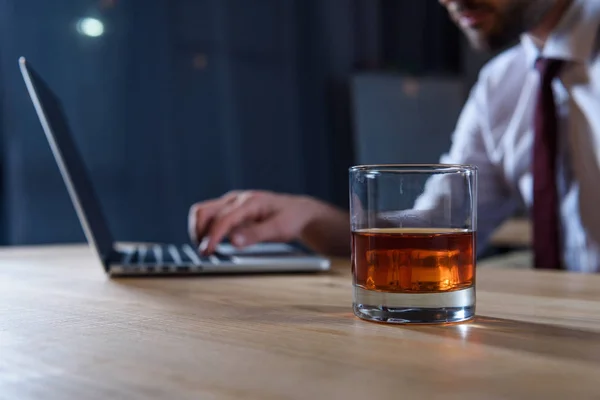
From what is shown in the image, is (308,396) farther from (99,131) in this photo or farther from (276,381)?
(99,131)

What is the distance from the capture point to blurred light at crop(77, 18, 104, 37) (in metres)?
2.58

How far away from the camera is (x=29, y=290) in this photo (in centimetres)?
75

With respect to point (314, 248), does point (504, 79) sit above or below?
above

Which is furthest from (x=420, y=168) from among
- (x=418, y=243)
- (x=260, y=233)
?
(x=260, y=233)

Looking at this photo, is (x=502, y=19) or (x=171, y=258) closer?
(x=171, y=258)

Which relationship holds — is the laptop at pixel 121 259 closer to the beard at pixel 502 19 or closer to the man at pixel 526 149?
the man at pixel 526 149

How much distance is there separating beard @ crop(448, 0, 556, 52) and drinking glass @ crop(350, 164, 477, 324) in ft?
3.56

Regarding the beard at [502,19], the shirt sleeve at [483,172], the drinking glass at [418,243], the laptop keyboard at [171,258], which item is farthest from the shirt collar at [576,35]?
the drinking glass at [418,243]

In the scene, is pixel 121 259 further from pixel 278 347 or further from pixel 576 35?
pixel 576 35

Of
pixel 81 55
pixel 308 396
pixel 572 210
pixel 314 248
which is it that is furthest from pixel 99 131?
pixel 308 396

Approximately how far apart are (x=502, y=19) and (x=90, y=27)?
1.70 meters

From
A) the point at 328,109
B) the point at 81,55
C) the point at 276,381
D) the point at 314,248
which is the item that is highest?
the point at 81,55

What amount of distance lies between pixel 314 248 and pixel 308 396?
3.27 feet

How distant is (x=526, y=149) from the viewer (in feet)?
5.03
